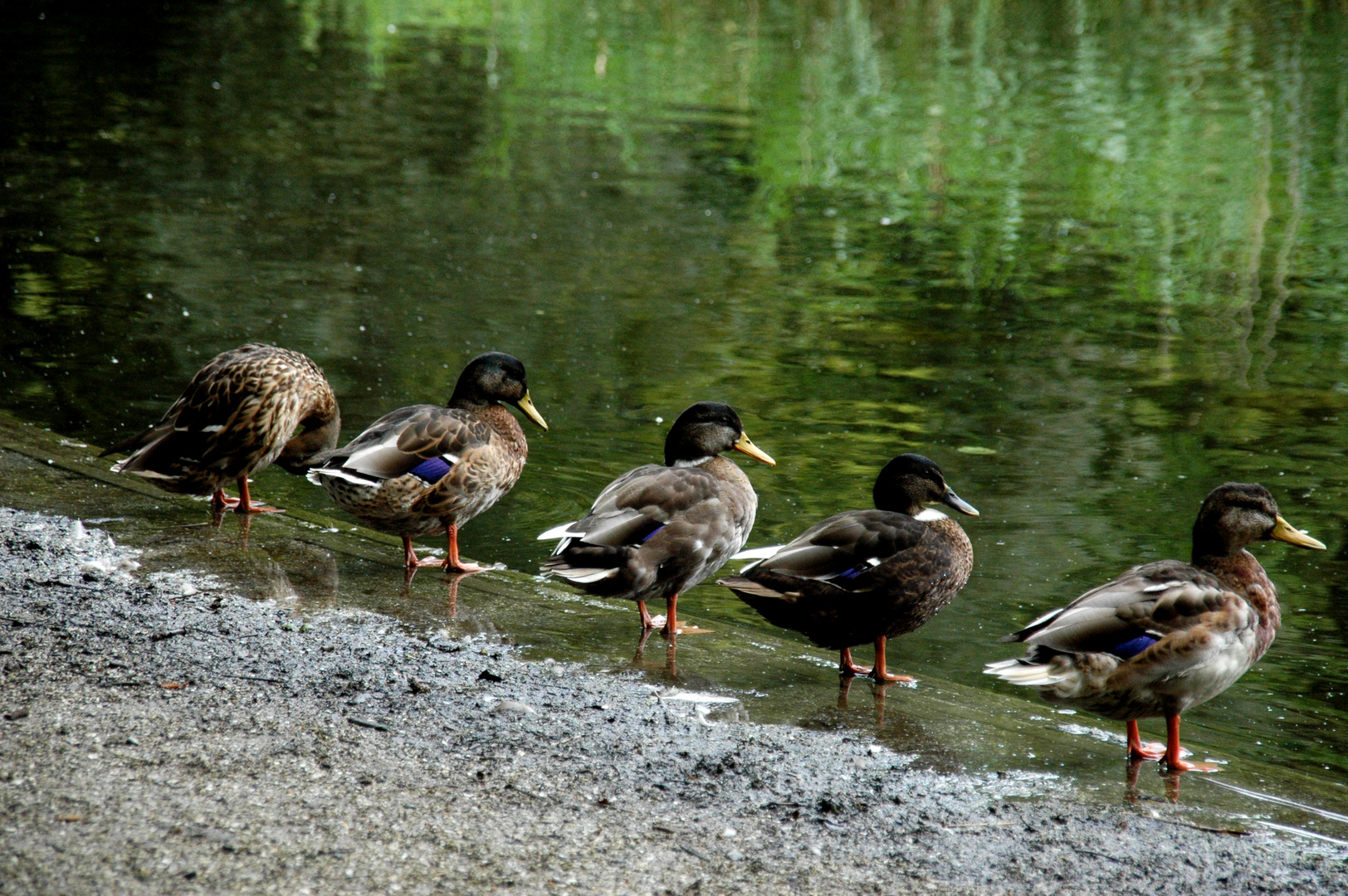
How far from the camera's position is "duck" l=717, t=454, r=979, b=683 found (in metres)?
5.29

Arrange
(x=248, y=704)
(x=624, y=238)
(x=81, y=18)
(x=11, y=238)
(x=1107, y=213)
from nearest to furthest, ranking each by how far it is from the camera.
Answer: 1. (x=248, y=704)
2. (x=11, y=238)
3. (x=624, y=238)
4. (x=1107, y=213)
5. (x=81, y=18)

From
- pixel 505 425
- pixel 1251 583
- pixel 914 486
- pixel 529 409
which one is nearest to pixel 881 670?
pixel 914 486

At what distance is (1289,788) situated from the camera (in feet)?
15.4

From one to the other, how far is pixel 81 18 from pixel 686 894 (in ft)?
82.4

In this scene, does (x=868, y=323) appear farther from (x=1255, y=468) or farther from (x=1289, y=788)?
(x=1289, y=788)

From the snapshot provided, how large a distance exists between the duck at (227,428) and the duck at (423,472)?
0.60 m

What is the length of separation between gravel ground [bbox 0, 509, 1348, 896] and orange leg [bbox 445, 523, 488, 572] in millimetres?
1141

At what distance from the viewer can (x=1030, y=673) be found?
4.70m

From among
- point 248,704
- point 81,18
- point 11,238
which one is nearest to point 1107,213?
point 11,238

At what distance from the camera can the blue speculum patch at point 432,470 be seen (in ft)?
20.1

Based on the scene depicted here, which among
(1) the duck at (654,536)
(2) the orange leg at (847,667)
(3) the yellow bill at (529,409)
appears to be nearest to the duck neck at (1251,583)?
(2) the orange leg at (847,667)

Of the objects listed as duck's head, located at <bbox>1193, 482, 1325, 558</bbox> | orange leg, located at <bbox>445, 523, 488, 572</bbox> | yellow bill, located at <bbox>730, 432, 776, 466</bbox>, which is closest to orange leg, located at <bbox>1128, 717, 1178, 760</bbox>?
duck's head, located at <bbox>1193, 482, 1325, 558</bbox>

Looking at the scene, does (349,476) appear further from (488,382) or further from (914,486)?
(914,486)

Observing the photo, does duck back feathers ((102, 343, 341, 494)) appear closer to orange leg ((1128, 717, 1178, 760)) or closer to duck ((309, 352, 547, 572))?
duck ((309, 352, 547, 572))
